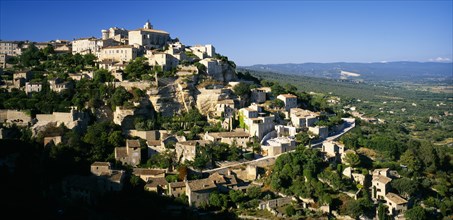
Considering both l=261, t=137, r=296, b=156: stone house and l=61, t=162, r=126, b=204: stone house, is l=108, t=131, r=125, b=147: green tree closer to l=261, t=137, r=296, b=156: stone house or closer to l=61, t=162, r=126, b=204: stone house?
l=61, t=162, r=126, b=204: stone house

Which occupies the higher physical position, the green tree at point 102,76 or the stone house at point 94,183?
the green tree at point 102,76

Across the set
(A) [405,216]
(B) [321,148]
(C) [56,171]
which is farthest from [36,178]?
(A) [405,216]

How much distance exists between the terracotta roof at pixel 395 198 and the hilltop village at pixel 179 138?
0.12 meters

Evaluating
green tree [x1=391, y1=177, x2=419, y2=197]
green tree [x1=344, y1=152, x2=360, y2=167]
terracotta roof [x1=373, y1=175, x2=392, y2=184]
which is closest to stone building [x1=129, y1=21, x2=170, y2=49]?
green tree [x1=344, y1=152, x2=360, y2=167]

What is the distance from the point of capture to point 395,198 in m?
35.3

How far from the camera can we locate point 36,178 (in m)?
32.7

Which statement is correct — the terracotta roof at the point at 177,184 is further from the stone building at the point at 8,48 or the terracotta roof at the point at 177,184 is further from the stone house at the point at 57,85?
the stone building at the point at 8,48

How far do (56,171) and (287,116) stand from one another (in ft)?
79.8

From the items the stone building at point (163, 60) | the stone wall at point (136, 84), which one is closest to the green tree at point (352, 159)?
the stone wall at point (136, 84)

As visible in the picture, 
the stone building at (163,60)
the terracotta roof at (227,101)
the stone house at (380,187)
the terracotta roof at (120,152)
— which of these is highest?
the stone building at (163,60)

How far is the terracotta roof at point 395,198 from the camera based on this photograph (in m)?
34.8

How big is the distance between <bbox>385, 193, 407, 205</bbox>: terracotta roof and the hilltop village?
0.12 meters

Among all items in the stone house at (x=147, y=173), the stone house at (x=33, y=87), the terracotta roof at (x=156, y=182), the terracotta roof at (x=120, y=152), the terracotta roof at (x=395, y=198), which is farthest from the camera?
the stone house at (x=33, y=87)

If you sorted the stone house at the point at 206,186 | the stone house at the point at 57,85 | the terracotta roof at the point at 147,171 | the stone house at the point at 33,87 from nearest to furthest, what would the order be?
1. the stone house at the point at 206,186
2. the terracotta roof at the point at 147,171
3. the stone house at the point at 33,87
4. the stone house at the point at 57,85
